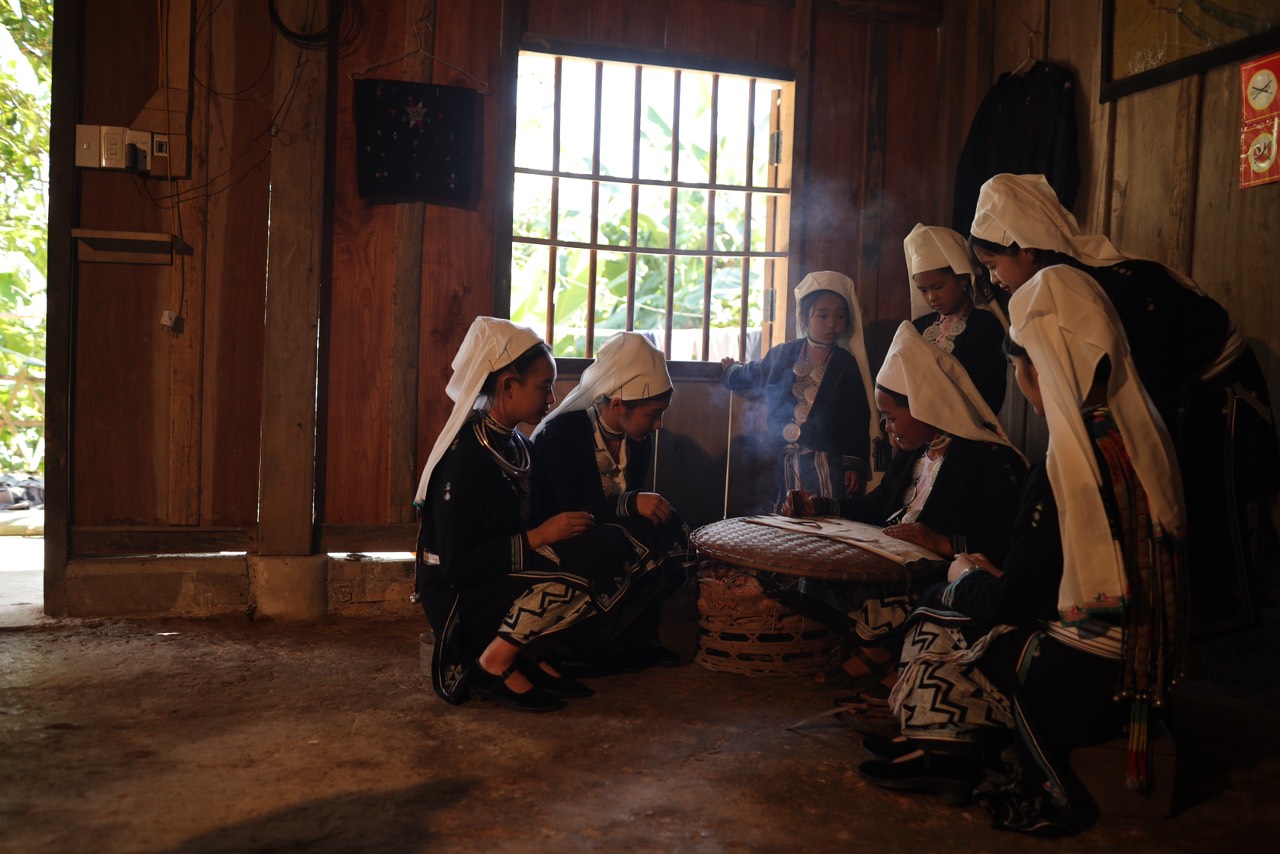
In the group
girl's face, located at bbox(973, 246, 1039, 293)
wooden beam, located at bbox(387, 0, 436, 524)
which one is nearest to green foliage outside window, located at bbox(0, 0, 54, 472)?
wooden beam, located at bbox(387, 0, 436, 524)

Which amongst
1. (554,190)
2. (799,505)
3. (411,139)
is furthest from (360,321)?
(799,505)

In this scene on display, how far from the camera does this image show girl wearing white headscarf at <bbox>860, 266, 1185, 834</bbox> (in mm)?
2541

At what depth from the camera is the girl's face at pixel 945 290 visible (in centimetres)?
445

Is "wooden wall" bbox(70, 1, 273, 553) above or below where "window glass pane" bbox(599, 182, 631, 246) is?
below

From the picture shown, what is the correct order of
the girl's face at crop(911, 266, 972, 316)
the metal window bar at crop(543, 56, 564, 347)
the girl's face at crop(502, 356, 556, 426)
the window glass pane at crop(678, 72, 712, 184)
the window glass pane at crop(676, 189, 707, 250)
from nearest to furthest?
the girl's face at crop(502, 356, 556, 426)
the girl's face at crop(911, 266, 972, 316)
the metal window bar at crop(543, 56, 564, 347)
the window glass pane at crop(678, 72, 712, 184)
the window glass pane at crop(676, 189, 707, 250)

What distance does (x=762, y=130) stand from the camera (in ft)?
32.2

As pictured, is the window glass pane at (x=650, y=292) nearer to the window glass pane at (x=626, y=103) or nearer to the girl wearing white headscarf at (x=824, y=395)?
the window glass pane at (x=626, y=103)

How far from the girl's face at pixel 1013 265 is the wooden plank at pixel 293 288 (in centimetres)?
294

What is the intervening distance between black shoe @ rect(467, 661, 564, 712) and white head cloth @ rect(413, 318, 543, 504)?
0.63 metres

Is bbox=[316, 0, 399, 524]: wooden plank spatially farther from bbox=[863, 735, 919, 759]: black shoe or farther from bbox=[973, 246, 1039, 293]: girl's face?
bbox=[863, 735, 919, 759]: black shoe

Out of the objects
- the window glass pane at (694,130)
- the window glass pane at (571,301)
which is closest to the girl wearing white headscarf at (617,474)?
the window glass pane at (571,301)

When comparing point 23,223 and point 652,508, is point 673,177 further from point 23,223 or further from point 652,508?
point 23,223

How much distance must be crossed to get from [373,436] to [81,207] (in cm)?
161

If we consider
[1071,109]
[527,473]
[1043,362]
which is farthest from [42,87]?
[1043,362]
